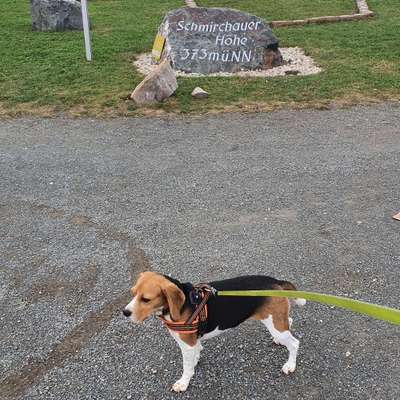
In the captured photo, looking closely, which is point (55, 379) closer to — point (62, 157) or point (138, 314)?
point (138, 314)

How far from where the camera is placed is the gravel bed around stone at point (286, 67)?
10.9m

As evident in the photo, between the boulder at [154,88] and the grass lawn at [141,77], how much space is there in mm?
218

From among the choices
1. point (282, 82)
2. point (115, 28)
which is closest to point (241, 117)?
point (282, 82)

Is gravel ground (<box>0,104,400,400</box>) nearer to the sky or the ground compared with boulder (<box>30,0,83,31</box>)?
nearer to the ground

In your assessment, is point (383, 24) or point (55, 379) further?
point (383, 24)

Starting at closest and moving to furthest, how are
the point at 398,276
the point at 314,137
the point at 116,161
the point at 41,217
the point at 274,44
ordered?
the point at 398,276
the point at 41,217
the point at 116,161
the point at 314,137
the point at 274,44

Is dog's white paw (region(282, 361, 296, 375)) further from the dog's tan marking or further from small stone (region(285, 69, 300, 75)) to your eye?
small stone (region(285, 69, 300, 75))

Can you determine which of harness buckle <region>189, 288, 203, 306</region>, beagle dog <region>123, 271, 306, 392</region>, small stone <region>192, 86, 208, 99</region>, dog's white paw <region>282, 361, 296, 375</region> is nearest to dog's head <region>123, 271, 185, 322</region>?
beagle dog <region>123, 271, 306, 392</region>

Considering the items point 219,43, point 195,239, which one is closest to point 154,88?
point 219,43

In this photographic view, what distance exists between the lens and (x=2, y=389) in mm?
3756

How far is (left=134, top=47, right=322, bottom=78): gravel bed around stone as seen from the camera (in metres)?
10.9

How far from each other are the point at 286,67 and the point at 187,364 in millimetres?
8931

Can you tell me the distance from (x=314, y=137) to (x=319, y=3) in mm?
11304

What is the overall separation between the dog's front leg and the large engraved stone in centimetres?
838
